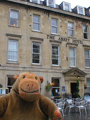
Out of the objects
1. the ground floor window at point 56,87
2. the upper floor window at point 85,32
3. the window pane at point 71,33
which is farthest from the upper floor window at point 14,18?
the upper floor window at point 85,32

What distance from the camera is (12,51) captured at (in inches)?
599

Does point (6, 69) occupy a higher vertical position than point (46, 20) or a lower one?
lower

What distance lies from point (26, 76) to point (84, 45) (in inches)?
674

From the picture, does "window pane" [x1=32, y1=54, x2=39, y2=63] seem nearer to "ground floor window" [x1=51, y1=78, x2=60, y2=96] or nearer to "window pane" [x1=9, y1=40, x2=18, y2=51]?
"window pane" [x1=9, y1=40, x2=18, y2=51]

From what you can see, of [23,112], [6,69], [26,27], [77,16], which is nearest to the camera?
[23,112]

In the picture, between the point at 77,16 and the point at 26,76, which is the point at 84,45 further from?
the point at 26,76

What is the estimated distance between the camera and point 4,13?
604 inches

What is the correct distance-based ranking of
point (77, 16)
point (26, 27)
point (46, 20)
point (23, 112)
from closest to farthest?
1. point (23, 112)
2. point (26, 27)
3. point (46, 20)
4. point (77, 16)

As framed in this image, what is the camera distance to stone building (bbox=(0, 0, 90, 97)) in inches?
596

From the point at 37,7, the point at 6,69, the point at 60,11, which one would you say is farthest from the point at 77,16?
the point at 6,69

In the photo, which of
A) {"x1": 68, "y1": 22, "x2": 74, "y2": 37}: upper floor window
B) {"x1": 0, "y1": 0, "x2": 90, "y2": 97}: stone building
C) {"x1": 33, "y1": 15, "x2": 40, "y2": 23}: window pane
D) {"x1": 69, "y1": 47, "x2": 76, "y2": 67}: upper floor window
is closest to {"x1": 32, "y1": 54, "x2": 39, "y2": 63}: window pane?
{"x1": 0, "y1": 0, "x2": 90, "y2": 97}: stone building

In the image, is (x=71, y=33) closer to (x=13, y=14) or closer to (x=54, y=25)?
(x=54, y=25)

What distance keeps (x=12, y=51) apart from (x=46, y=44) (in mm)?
3764

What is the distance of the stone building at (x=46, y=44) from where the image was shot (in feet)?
49.7
